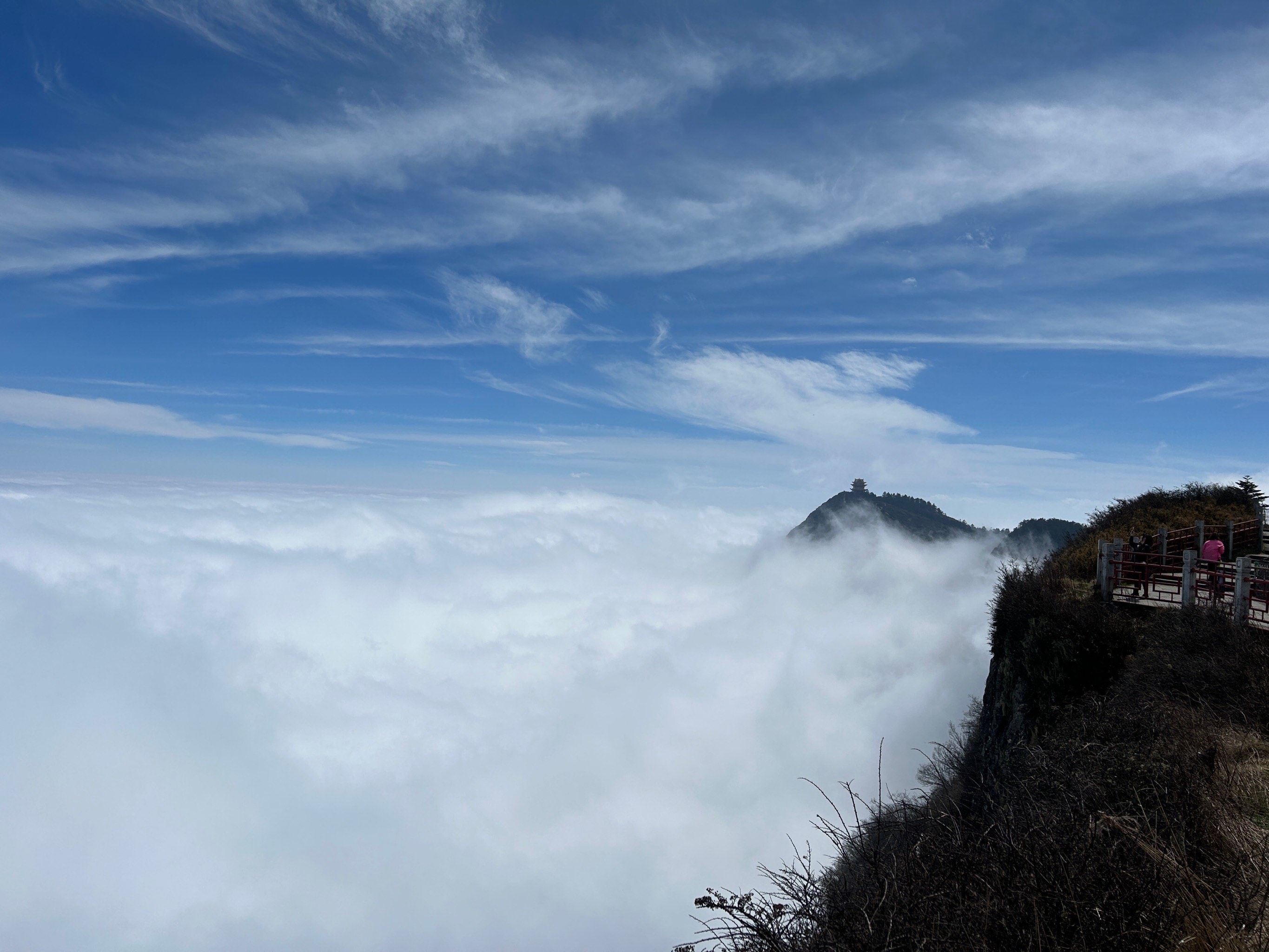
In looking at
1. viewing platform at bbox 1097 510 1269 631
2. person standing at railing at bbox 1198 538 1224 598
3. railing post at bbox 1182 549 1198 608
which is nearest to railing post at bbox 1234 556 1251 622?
viewing platform at bbox 1097 510 1269 631

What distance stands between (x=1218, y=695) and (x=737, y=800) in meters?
161

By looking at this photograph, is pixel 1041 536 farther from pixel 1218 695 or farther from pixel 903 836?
pixel 903 836

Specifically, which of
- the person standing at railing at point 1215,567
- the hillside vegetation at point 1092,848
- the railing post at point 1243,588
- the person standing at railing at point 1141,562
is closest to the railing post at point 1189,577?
the person standing at railing at point 1215,567

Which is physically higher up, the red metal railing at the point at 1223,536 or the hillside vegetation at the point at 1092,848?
the red metal railing at the point at 1223,536

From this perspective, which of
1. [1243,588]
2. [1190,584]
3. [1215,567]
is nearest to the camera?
[1243,588]

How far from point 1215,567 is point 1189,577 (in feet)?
4.95

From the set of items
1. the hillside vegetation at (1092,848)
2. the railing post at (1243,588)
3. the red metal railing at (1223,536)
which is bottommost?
the hillside vegetation at (1092,848)

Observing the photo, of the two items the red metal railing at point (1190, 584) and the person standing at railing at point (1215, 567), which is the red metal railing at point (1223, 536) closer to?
the red metal railing at point (1190, 584)

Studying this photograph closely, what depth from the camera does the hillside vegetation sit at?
3.96 m

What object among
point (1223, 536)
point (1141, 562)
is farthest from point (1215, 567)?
point (1223, 536)

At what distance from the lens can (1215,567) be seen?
48.7 ft

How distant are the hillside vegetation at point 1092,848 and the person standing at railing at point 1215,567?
194 cm

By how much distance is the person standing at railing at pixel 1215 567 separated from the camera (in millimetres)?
13523

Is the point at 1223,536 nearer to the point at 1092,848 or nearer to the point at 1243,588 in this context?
the point at 1243,588
